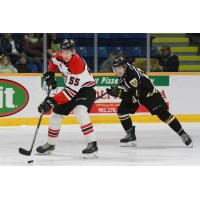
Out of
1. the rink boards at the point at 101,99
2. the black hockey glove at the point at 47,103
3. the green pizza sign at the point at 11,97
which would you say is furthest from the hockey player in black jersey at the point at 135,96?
the green pizza sign at the point at 11,97

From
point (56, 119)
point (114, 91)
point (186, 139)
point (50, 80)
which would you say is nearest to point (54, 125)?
point (56, 119)

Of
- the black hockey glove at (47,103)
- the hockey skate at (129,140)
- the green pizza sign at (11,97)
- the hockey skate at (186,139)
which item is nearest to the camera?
the black hockey glove at (47,103)

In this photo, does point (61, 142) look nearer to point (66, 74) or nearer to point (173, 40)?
point (66, 74)

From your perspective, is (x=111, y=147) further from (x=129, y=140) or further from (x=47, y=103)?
(x=47, y=103)

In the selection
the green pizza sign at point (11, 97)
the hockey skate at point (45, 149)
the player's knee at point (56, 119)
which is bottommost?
the hockey skate at point (45, 149)

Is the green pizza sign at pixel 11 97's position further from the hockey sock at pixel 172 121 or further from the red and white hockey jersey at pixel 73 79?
the red and white hockey jersey at pixel 73 79

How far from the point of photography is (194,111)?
10180mm

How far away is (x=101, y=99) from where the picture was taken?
33.0 feet

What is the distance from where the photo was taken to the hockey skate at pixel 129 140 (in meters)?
8.06

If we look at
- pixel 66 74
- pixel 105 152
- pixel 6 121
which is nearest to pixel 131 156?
pixel 105 152

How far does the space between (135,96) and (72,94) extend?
1.06 m

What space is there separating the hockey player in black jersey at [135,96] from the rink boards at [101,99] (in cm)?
196

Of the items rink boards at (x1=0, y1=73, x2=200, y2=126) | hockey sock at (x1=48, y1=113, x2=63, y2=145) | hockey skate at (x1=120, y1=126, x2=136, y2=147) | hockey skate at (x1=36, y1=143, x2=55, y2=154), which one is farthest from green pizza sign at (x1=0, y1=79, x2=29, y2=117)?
hockey sock at (x1=48, y1=113, x2=63, y2=145)

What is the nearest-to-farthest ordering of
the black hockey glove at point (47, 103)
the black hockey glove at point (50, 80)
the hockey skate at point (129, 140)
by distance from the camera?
the black hockey glove at point (47, 103), the black hockey glove at point (50, 80), the hockey skate at point (129, 140)
